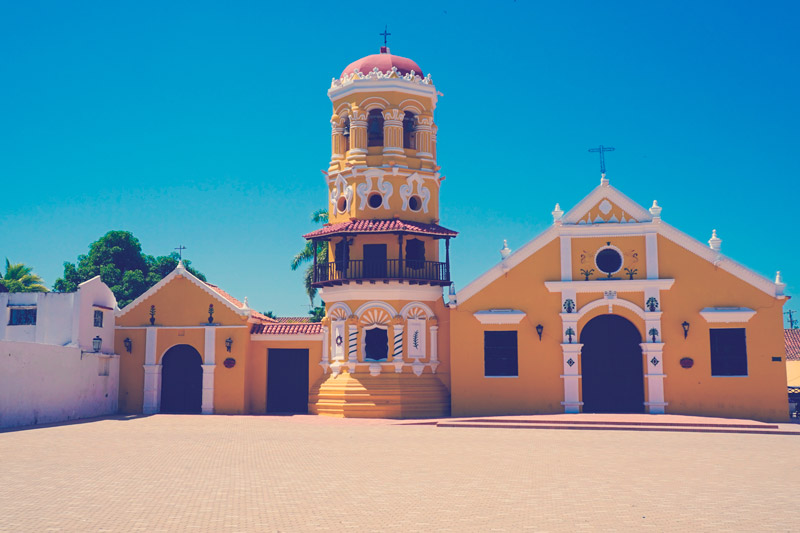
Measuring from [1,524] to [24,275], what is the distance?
4150 cm

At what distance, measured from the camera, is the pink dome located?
98.1 ft

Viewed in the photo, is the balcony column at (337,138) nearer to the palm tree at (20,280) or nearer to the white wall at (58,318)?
the white wall at (58,318)

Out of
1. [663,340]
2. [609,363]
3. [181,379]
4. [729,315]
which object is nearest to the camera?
[729,315]

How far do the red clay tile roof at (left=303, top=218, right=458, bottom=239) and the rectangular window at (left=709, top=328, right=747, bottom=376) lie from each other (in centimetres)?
987

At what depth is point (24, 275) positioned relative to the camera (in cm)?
4612

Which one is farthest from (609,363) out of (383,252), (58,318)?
(58,318)

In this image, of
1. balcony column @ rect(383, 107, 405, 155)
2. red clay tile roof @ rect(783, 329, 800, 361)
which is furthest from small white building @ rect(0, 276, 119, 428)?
red clay tile roof @ rect(783, 329, 800, 361)

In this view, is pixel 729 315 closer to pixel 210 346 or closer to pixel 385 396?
pixel 385 396

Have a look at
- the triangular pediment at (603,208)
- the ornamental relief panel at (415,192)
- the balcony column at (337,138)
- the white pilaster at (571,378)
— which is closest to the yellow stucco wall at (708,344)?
the triangular pediment at (603,208)

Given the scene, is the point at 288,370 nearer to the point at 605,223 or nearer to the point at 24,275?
the point at 605,223

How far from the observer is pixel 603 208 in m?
26.7

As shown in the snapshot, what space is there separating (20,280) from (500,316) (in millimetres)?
31859

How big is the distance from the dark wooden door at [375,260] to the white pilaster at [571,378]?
7.11m

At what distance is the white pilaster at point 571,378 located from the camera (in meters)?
25.9
